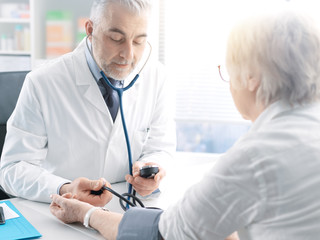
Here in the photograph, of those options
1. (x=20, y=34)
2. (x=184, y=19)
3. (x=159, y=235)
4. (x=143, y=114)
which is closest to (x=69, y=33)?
(x=20, y=34)

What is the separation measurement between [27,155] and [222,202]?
0.86 metres

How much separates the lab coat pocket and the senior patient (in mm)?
784

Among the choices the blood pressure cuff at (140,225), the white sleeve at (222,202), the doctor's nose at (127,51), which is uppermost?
the doctor's nose at (127,51)

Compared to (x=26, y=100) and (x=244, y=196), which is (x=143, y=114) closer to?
(x=26, y=100)

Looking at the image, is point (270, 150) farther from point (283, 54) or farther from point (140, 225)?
point (140, 225)

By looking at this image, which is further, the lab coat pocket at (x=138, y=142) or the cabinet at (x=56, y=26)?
the cabinet at (x=56, y=26)

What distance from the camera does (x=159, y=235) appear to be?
3.19 feet

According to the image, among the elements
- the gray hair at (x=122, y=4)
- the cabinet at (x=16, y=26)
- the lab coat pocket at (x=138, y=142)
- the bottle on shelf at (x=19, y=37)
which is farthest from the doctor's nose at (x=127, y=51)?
the bottle on shelf at (x=19, y=37)

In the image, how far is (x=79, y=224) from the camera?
3.77 feet

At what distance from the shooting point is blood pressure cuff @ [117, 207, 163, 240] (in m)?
0.98

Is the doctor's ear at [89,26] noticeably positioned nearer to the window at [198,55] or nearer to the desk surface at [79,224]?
the desk surface at [79,224]

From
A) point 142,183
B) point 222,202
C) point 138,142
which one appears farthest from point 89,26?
point 222,202

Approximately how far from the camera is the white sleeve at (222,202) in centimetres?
81

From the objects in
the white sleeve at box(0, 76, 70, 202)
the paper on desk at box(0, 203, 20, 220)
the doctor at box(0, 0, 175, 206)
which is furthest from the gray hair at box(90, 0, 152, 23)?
the paper on desk at box(0, 203, 20, 220)
